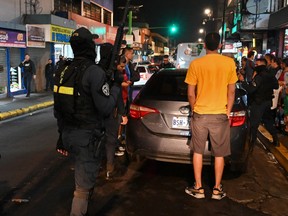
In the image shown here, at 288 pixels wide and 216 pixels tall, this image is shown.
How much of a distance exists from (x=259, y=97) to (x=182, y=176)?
2.19 m

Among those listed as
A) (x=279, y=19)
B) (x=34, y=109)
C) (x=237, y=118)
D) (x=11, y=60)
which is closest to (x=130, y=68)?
(x=237, y=118)

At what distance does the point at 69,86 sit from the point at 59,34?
1673 cm

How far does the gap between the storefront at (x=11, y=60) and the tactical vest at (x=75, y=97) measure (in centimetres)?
1256

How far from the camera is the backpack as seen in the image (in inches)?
124

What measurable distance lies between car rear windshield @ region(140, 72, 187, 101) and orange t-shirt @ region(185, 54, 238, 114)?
737 millimetres

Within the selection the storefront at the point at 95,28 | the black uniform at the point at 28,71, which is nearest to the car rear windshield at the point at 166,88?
the black uniform at the point at 28,71

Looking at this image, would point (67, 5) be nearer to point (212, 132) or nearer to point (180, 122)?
point (180, 122)

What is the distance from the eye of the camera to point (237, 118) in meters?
5.11

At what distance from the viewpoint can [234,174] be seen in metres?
5.80

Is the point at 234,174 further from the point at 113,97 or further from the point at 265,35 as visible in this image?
the point at 265,35

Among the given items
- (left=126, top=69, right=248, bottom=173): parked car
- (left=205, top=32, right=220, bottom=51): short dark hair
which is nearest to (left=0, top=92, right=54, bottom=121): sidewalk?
(left=126, top=69, right=248, bottom=173): parked car

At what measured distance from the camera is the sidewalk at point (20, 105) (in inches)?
470

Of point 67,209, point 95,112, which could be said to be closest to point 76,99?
point 95,112

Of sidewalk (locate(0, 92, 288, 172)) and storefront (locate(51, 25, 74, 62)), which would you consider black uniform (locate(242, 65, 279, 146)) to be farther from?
storefront (locate(51, 25, 74, 62))
